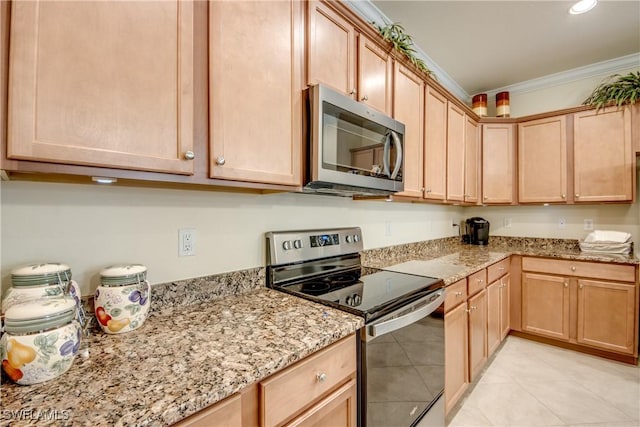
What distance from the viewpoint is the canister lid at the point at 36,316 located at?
63cm

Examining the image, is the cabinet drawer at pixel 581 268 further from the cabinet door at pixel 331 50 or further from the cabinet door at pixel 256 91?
the cabinet door at pixel 256 91

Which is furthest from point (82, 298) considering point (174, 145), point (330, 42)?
point (330, 42)

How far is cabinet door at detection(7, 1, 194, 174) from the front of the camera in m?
0.66

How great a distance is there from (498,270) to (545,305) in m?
0.70

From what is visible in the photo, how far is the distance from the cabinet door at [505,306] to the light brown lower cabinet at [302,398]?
217cm

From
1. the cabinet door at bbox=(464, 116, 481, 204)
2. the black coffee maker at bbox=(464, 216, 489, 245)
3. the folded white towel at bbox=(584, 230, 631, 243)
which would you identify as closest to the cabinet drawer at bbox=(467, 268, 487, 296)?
the cabinet door at bbox=(464, 116, 481, 204)

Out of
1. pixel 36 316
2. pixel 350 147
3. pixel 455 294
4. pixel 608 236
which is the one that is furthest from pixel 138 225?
pixel 608 236

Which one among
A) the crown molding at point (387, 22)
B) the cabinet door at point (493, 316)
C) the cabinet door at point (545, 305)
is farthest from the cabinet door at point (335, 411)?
the cabinet door at point (545, 305)

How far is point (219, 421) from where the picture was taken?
68cm

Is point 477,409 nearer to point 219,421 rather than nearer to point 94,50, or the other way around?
point 219,421

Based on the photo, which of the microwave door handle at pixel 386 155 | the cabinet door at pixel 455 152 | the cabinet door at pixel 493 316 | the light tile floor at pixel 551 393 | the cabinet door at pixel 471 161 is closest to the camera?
the microwave door handle at pixel 386 155

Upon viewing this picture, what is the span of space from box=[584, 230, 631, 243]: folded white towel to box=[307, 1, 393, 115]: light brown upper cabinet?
2463mm

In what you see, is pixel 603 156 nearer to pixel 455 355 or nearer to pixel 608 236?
pixel 608 236

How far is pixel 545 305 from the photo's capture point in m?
2.69
